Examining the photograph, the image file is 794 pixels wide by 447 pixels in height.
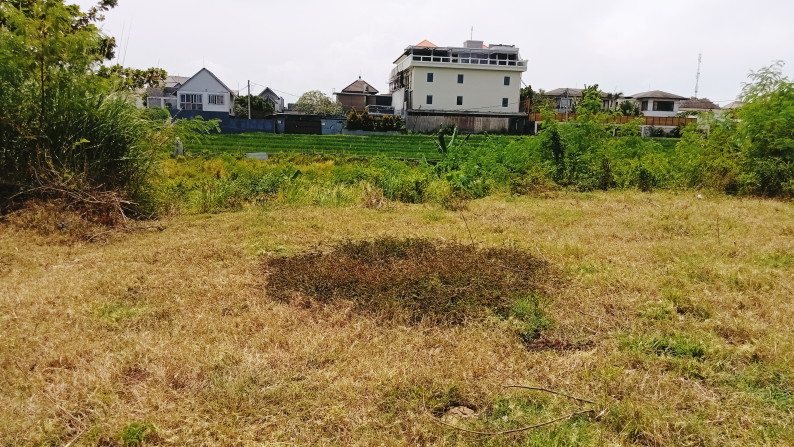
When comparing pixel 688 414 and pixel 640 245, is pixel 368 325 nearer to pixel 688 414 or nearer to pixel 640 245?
pixel 688 414

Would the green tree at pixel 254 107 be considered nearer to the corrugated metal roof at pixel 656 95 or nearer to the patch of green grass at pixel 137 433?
the corrugated metal roof at pixel 656 95

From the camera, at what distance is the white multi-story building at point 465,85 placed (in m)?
48.9

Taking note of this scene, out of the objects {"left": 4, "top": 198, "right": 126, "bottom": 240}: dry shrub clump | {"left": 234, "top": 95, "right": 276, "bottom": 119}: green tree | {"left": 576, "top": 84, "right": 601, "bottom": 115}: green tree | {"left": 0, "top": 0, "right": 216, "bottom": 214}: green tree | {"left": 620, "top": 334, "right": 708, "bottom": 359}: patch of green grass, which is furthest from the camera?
{"left": 234, "top": 95, "right": 276, "bottom": 119}: green tree

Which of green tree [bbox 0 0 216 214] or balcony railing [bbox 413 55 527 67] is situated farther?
balcony railing [bbox 413 55 527 67]

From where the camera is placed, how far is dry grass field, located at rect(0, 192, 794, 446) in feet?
8.58

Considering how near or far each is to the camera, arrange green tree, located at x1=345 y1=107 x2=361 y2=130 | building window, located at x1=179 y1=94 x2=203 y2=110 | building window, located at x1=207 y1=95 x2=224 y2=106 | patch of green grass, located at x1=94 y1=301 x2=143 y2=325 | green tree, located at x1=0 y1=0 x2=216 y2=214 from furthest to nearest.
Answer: building window, located at x1=207 y1=95 x2=224 y2=106, building window, located at x1=179 y1=94 x2=203 y2=110, green tree, located at x1=345 y1=107 x2=361 y2=130, green tree, located at x1=0 y1=0 x2=216 y2=214, patch of green grass, located at x1=94 y1=301 x2=143 y2=325

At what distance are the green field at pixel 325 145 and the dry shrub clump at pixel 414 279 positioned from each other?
2069 cm

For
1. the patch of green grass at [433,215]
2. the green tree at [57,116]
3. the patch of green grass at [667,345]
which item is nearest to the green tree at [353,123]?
the patch of green grass at [433,215]

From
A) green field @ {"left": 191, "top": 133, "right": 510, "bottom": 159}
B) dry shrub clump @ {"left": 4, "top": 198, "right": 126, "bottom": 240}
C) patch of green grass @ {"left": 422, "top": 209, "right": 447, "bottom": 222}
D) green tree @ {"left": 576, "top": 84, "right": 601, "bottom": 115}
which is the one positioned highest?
green tree @ {"left": 576, "top": 84, "right": 601, "bottom": 115}

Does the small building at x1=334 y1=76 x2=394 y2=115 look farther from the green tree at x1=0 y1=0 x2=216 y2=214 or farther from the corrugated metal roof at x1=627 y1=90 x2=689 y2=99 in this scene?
the green tree at x1=0 y1=0 x2=216 y2=214

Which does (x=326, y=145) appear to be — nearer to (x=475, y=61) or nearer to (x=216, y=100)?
(x=475, y=61)

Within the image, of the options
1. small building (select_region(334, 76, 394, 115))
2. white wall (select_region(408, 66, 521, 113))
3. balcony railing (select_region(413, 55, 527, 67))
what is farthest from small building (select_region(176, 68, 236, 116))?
balcony railing (select_region(413, 55, 527, 67))

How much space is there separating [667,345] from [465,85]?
161ft

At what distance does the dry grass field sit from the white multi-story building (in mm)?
43946
